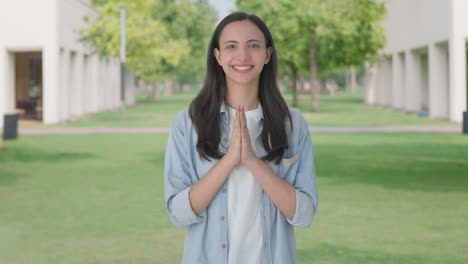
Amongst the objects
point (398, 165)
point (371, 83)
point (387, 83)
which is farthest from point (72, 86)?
A: point (371, 83)

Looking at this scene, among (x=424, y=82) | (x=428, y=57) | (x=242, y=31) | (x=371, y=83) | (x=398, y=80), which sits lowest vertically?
(x=242, y=31)

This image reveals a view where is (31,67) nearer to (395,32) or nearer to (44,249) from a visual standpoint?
(395,32)

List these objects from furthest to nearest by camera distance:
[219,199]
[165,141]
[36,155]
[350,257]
→ 1. [165,141]
2. [36,155]
3. [350,257]
4. [219,199]

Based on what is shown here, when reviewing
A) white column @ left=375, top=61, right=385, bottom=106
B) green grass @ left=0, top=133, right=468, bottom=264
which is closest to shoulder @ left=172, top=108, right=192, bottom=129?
green grass @ left=0, top=133, right=468, bottom=264

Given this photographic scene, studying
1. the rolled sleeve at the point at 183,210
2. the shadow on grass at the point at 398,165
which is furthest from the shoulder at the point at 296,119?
the shadow on grass at the point at 398,165

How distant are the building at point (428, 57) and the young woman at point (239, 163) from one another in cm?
3208

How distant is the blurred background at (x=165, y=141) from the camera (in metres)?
9.06

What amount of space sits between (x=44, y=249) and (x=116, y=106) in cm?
4861

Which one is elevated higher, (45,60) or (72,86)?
(45,60)

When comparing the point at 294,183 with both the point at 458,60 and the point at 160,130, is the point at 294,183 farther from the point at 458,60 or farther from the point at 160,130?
the point at 458,60

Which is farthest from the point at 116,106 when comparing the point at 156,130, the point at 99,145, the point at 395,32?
the point at 99,145

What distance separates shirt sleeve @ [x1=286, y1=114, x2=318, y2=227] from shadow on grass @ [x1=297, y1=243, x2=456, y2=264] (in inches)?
190

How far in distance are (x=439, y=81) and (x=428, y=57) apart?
5.62 meters

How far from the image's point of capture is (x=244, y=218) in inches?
122
